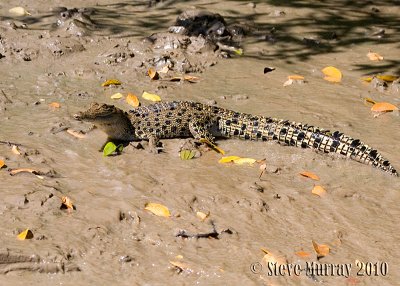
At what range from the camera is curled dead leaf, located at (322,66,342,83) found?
952cm

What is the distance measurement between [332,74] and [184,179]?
3982 mm

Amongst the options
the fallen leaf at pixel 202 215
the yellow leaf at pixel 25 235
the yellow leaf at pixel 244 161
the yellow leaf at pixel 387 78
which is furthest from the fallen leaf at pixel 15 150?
the yellow leaf at pixel 387 78

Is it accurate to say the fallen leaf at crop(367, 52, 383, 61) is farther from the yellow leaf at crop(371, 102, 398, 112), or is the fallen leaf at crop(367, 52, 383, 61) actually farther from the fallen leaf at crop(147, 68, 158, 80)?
the fallen leaf at crop(147, 68, 158, 80)

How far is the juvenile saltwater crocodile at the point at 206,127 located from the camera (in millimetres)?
7281

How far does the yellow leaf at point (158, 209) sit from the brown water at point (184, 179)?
0.21ft

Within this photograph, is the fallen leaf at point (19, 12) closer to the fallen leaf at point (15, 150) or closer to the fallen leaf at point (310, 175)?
the fallen leaf at point (15, 150)

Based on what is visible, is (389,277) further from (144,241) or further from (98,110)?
(98,110)

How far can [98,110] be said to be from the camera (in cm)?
723

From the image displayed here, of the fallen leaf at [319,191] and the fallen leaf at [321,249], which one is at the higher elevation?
the fallen leaf at [319,191]

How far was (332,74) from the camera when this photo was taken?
9.62m

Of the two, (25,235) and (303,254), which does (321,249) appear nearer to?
(303,254)

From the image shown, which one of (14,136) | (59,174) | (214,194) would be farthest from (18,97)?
(214,194)

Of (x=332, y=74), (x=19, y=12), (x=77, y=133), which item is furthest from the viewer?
(x=19, y=12)

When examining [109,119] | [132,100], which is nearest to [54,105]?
[132,100]
